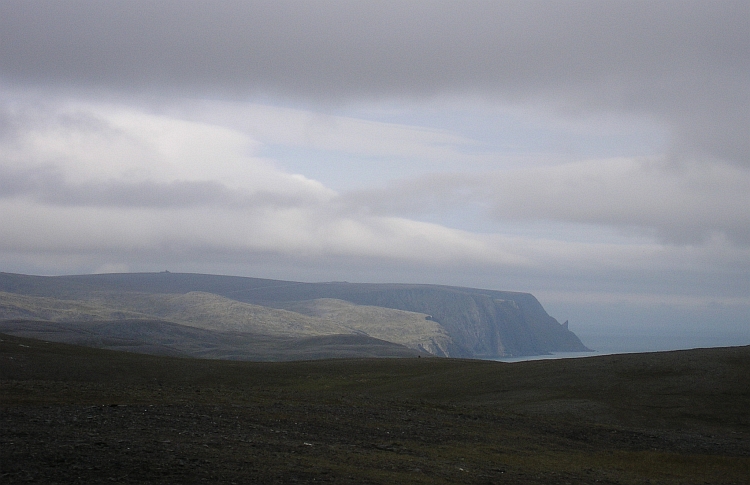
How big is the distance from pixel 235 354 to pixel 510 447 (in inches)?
6973

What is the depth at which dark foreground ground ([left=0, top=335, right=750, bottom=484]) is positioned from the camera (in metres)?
20.5

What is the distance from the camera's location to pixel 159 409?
29.2m

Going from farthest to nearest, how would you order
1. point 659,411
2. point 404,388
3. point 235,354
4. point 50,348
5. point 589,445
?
A: point 235,354
point 50,348
point 404,388
point 659,411
point 589,445

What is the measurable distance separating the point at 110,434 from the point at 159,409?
6.33 metres

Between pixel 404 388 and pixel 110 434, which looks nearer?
pixel 110 434

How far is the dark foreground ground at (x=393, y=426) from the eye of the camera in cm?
2053

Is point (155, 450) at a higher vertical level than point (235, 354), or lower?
higher

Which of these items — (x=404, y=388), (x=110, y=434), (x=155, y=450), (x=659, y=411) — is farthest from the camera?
(x=404, y=388)

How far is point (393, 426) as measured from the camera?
32562 mm

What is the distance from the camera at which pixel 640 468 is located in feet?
93.9

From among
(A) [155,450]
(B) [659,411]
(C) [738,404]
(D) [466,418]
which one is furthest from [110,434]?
(C) [738,404]

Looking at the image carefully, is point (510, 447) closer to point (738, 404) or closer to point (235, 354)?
point (738, 404)

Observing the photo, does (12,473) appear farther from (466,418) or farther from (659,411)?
(659,411)

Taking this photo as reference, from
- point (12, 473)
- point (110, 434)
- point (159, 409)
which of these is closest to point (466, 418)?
point (159, 409)
